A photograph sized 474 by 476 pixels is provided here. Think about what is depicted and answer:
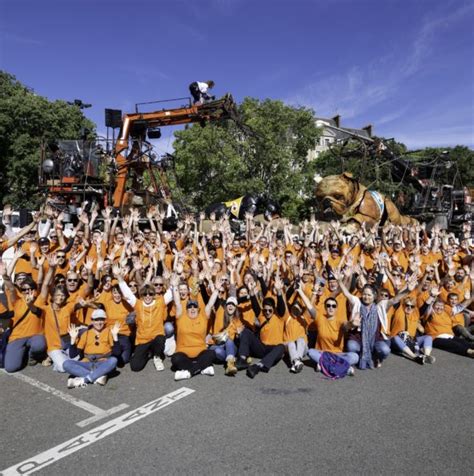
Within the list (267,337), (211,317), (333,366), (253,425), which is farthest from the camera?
(211,317)

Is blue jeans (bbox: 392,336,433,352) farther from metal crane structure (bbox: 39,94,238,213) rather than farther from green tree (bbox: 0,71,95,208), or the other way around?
green tree (bbox: 0,71,95,208)

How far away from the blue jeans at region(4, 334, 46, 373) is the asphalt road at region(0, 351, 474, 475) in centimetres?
20

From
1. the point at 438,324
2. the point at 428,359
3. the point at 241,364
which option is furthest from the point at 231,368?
the point at 438,324

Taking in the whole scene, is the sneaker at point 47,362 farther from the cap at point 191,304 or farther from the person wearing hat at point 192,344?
the cap at point 191,304

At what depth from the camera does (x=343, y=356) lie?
4766 millimetres

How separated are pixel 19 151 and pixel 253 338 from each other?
82.6 ft

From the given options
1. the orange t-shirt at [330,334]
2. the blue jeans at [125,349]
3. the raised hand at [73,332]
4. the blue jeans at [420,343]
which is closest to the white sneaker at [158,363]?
the blue jeans at [125,349]

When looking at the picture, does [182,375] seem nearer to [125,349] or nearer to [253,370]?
[253,370]

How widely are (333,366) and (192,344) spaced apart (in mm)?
1762

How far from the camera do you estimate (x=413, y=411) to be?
3.68 meters

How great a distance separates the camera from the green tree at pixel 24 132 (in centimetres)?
2469

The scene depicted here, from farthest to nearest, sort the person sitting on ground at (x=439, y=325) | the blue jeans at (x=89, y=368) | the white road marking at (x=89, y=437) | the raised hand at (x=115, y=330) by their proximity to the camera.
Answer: the person sitting on ground at (x=439, y=325), the raised hand at (x=115, y=330), the blue jeans at (x=89, y=368), the white road marking at (x=89, y=437)

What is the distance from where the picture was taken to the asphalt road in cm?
286

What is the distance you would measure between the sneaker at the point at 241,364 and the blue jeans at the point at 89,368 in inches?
58.9
